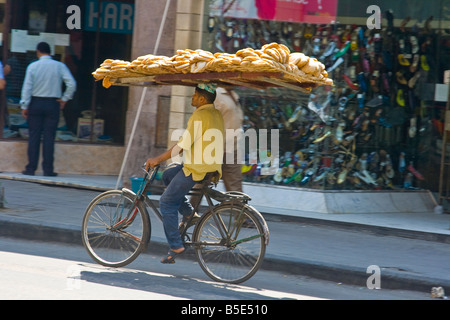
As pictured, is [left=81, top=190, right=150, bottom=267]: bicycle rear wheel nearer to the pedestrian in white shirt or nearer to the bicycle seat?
the bicycle seat

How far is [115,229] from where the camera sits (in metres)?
7.18

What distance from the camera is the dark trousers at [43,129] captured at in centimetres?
1188

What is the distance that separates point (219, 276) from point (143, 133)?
16.0 feet

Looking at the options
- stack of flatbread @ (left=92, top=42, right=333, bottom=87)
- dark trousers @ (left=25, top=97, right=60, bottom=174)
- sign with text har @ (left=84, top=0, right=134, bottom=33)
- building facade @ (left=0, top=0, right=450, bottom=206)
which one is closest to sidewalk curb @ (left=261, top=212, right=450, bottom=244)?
building facade @ (left=0, top=0, right=450, bottom=206)

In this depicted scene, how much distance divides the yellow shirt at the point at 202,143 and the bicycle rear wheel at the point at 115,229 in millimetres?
668

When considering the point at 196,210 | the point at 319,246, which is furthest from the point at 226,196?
the point at 319,246

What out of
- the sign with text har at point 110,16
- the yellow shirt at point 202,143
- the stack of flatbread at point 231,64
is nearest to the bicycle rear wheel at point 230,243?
the yellow shirt at point 202,143

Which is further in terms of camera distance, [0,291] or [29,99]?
[29,99]

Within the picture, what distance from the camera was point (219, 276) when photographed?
270 inches

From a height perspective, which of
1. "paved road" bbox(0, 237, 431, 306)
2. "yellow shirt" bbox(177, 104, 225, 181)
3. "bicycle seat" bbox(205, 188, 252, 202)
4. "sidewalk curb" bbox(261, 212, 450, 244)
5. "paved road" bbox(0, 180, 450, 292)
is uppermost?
"yellow shirt" bbox(177, 104, 225, 181)

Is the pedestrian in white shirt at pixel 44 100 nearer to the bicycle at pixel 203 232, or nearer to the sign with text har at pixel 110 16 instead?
the sign with text har at pixel 110 16

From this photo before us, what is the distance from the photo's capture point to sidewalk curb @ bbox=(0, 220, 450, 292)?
7.07m

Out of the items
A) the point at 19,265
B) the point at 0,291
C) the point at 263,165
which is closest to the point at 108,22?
the point at 263,165
